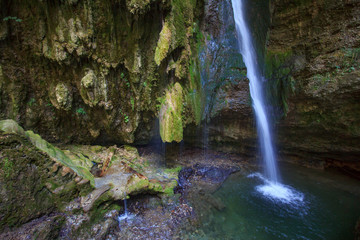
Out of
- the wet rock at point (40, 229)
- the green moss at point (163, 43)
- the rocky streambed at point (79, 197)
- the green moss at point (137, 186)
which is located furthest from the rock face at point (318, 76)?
the wet rock at point (40, 229)

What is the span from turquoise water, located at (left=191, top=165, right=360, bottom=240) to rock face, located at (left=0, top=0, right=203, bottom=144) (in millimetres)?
3594

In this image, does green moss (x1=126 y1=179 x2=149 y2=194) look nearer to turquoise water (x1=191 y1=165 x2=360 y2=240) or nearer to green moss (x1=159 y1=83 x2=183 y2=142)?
green moss (x1=159 y1=83 x2=183 y2=142)

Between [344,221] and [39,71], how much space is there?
11.3 metres

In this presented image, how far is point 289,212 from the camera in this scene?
5004mm

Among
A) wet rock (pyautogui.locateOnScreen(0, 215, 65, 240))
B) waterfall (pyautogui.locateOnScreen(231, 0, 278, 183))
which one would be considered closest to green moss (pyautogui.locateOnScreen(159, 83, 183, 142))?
waterfall (pyautogui.locateOnScreen(231, 0, 278, 183))

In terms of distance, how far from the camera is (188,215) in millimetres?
4707

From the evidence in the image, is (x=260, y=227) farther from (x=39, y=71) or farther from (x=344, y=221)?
(x=39, y=71)

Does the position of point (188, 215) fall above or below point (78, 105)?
below

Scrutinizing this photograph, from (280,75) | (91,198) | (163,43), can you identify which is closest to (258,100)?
(280,75)

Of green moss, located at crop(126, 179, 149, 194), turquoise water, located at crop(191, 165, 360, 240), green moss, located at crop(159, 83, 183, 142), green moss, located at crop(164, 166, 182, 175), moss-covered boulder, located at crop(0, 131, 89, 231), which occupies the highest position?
green moss, located at crop(159, 83, 183, 142)

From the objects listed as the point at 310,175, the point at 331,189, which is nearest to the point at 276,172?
the point at 310,175

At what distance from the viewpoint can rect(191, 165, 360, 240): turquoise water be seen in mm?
4273

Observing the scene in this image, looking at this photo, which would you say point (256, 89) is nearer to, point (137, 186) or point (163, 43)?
point (163, 43)

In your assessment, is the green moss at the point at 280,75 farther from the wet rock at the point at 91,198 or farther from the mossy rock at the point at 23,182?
the mossy rock at the point at 23,182
